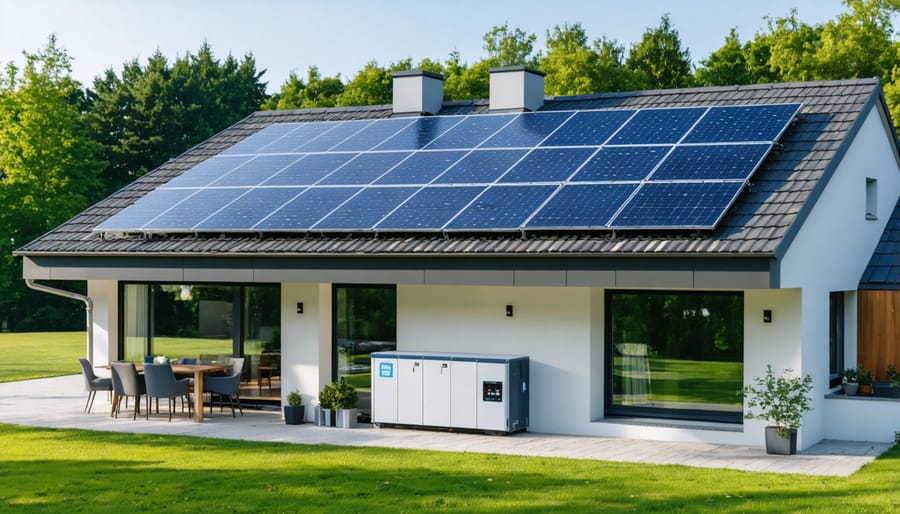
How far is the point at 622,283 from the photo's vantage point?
51.4 ft

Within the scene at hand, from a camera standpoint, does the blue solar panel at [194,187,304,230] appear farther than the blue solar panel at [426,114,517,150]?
No

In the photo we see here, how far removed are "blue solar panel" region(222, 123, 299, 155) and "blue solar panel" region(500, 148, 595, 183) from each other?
20.3ft

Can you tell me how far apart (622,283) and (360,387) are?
557cm

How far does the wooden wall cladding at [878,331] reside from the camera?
18.0m

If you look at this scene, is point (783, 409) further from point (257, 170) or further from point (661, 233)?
point (257, 170)

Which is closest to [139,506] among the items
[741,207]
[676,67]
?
[741,207]

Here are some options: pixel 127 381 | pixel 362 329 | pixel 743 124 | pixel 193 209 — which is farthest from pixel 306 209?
pixel 743 124

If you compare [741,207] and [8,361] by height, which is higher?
[741,207]

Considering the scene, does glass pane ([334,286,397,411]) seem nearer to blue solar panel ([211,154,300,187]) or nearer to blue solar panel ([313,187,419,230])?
blue solar panel ([313,187,419,230])

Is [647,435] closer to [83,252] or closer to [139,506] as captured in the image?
[139,506]

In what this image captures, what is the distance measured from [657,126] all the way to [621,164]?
1.79m

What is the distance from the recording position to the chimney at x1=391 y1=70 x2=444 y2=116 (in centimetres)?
2328

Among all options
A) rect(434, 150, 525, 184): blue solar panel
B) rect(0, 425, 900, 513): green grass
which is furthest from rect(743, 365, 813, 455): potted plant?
rect(434, 150, 525, 184): blue solar panel

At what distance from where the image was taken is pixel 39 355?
34562mm
